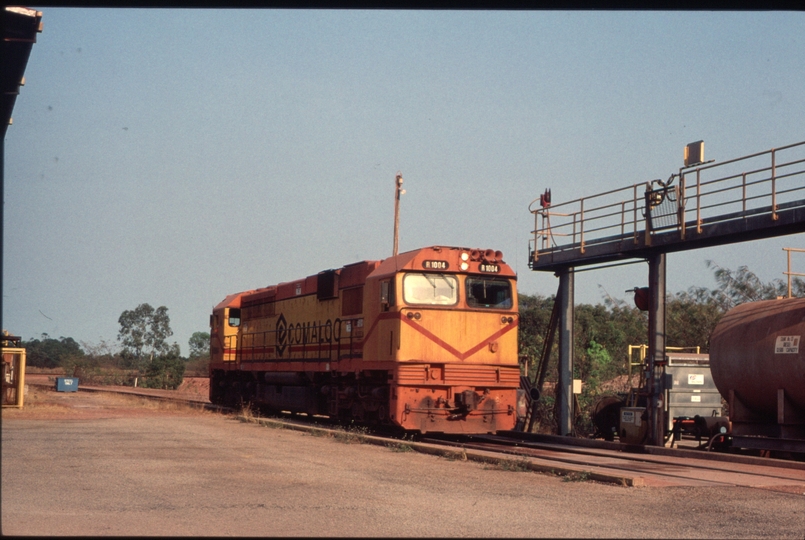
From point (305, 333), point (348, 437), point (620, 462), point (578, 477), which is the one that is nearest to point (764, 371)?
point (620, 462)

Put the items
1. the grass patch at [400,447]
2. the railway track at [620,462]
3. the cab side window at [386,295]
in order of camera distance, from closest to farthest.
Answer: the railway track at [620,462] → the grass patch at [400,447] → the cab side window at [386,295]

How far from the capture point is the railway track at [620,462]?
1168 cm

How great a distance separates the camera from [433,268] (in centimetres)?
1867

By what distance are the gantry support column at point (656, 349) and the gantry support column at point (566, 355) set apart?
334 centimetres

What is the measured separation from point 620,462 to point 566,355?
7.27m

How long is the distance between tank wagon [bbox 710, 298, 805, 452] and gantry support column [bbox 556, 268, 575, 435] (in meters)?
4.55

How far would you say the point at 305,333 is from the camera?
2377 centimetres

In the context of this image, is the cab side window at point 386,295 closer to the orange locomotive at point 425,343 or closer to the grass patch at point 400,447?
the orange locomotive at point 425,343

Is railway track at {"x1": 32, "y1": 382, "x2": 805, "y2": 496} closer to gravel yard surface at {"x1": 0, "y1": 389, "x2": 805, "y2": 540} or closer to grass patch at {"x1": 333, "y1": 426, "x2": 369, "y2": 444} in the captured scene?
grass patch at {"x1": 333, "y1": 426, "x2": 369, "y2": 444}

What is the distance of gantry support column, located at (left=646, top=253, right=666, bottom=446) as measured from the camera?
18.1 meters

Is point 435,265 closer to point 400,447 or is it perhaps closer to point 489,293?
point 489,293

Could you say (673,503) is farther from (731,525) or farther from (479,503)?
(479,503)

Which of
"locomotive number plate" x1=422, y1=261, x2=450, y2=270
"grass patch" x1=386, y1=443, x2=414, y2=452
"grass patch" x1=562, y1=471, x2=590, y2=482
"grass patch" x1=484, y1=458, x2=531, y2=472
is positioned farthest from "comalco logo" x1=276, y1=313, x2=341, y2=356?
"grass patch" x1=562, y1=471, x2=590, y2=482

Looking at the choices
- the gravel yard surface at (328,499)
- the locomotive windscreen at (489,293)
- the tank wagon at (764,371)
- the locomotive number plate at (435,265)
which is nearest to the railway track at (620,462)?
the gravel yard surface at (328,499)
